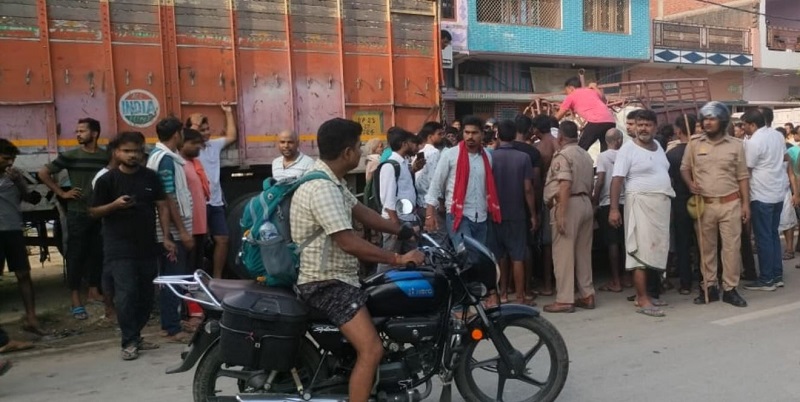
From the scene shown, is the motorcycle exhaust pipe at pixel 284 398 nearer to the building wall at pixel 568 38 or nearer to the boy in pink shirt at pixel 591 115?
the boy in pink shirt at pixel 591 115

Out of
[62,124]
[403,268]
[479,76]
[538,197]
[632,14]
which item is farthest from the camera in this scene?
[632,14]

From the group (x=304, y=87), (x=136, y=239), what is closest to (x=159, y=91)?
(x=304, y=87)

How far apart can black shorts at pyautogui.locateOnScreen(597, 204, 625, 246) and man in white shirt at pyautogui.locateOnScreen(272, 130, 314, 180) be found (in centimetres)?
299

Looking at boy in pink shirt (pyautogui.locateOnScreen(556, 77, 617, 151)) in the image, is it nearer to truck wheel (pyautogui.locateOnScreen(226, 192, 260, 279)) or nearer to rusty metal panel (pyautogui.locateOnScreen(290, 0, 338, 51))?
rusty metal panel (pyautogui.locateOnScreen(290, 0, 338, 51))

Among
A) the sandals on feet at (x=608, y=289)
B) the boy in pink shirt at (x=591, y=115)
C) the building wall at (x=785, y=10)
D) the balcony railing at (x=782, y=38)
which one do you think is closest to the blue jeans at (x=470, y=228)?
the sandals on feet at (x=608, y=289)

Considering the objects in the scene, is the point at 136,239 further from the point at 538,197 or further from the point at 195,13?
the point at 538,197

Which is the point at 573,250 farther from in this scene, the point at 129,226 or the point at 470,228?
the point at 129,226

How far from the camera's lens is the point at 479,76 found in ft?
61.2

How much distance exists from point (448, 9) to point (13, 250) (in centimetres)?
1320

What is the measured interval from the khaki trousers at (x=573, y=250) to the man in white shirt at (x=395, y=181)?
1.34m

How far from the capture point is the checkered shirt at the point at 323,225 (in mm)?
3162

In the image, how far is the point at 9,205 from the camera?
17.7 ft

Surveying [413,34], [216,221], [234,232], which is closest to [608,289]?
[413,34]

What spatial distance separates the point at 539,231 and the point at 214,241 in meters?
3.07
